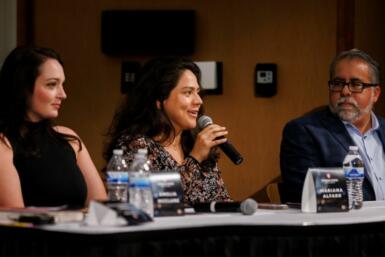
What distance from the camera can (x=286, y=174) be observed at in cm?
379

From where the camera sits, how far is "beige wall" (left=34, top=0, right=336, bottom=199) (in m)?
4.85

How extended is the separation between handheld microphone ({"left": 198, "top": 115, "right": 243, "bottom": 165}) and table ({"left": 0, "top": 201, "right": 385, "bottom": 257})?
523 mm

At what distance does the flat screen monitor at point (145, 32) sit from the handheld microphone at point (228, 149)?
4.61ft

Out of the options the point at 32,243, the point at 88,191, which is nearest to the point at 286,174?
the point at 88,191

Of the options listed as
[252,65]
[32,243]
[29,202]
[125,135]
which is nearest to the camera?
[32,243]

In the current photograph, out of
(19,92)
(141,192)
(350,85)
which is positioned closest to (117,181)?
(141,192)

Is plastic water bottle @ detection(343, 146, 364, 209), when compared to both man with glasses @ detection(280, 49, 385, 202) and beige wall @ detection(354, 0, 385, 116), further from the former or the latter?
beige wall @ detection(354, 0, 385, 116)

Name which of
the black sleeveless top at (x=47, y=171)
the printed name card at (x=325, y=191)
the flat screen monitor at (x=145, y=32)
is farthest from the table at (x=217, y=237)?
the flat screen monitor at (x=145, y=32)

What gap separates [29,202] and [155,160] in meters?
0.64

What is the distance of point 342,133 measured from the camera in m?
3.79

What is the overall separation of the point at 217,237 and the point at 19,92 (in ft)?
3.68

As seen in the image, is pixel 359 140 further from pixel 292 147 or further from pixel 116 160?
pixel 116 160

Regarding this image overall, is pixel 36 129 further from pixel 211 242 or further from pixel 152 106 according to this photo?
pixel 211 242

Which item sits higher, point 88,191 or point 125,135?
point 125,135
